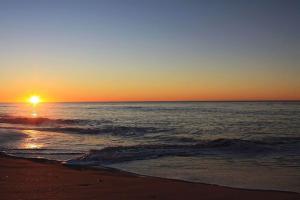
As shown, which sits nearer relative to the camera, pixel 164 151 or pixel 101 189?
pixel 101 189

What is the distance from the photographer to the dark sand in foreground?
7711 millimetres

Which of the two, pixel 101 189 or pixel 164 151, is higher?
pixel 101 189

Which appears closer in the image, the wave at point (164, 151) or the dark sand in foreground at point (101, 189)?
the dark sand in foreground at point (101, 189)

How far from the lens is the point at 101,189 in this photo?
8336 mm

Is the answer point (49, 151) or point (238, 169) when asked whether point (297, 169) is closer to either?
point (238, 169)

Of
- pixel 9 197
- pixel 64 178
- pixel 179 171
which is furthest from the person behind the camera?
pixel 179 171

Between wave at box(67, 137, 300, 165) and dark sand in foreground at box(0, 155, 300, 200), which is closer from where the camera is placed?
dark sand in foreground at box(0, 155, 300, 200)

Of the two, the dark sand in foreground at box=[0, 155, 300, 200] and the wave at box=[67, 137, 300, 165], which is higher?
the dark sand in foreground at box=[0, 155, 300, 200]

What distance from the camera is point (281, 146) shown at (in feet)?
63.4

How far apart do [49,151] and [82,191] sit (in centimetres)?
997

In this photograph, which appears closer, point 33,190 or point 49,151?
point 33,190

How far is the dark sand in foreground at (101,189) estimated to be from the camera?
7.71 metres

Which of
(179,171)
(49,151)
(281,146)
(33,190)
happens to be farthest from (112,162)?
(281,146)

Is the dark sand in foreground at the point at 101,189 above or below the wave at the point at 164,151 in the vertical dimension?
above
